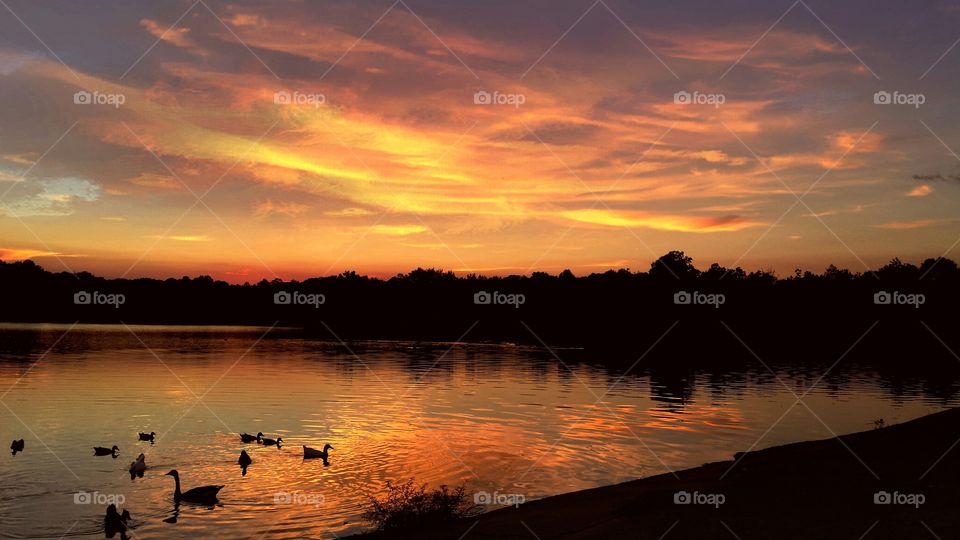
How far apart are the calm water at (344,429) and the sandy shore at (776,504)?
3.80 m

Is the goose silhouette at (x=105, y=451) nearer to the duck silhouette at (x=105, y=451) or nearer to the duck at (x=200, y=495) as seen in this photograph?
the duck silhouette at (x=105, y=451)

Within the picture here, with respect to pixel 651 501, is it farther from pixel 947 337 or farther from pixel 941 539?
pixel 947 337

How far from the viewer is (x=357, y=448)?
32375mm

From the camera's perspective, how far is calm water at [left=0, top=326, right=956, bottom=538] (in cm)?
2297

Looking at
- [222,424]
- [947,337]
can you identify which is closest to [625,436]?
[222,424]

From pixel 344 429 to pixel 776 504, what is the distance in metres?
24.6

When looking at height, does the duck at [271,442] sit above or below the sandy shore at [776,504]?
below

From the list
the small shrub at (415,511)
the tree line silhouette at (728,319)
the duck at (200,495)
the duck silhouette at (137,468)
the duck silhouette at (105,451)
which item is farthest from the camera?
the tree line silhouette at (728,319)

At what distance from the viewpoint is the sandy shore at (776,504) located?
1532 centimetres

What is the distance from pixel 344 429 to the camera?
1481 inches

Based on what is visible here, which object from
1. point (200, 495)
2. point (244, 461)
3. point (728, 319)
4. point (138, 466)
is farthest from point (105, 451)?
point (728, 319)

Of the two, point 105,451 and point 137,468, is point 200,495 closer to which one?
point 137,468

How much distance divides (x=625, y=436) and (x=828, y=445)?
10204mm

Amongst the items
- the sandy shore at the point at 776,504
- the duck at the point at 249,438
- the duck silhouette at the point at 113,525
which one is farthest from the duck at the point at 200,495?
the duck at the point at 249,438
